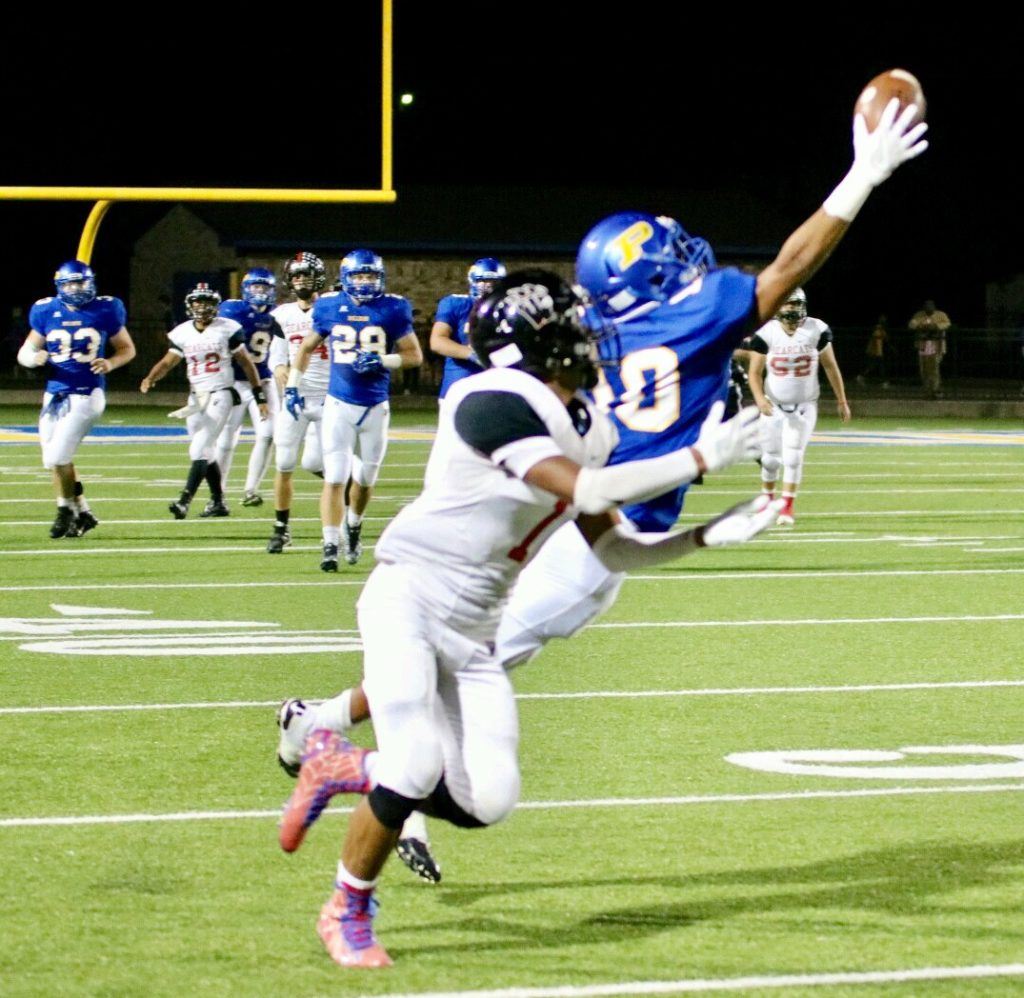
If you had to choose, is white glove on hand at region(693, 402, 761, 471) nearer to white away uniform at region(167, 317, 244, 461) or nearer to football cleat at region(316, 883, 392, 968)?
football cleat at region(316, 883, 392, 968)

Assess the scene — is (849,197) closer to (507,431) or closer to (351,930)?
(507,431)

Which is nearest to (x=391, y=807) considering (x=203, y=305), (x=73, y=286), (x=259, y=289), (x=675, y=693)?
(x=675, y=693)

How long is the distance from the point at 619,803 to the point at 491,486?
1.75 meters

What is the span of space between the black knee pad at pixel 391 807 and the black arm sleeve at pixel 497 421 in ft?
2.48

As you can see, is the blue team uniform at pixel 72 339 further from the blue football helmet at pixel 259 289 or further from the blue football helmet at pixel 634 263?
the blue football helmet at pixel 634 263

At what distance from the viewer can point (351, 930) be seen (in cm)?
471

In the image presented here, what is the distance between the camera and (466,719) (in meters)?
4.98

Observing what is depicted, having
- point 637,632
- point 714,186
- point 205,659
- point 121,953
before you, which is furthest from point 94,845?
point 714,186

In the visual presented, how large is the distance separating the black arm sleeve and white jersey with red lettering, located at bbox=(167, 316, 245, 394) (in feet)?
38.1

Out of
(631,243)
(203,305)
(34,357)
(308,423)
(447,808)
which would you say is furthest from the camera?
(203,305)

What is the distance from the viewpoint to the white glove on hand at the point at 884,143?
5.64 m

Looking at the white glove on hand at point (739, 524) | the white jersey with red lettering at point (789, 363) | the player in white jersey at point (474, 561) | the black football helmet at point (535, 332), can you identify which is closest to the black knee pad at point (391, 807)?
the player in white jersey at point (474, 561)

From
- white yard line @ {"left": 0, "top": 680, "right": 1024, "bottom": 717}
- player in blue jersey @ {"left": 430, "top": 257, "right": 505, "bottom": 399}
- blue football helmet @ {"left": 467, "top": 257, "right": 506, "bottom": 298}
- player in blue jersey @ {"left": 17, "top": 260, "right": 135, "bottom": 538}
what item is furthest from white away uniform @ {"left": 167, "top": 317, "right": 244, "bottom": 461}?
white yard line @ {"left": 0, "top": 680, "right": 1024, "bottom": 717}

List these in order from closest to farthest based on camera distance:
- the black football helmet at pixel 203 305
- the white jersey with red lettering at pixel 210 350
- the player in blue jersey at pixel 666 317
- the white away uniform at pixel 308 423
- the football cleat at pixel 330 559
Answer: the player in blue jersey at pixel 666 317 < the football cleat at pixel 330 559 < the white away uniform at pixel 308 423 < the white jersey with red lettering at pixel 210 350 < the black football helmet at pixel 203 305
